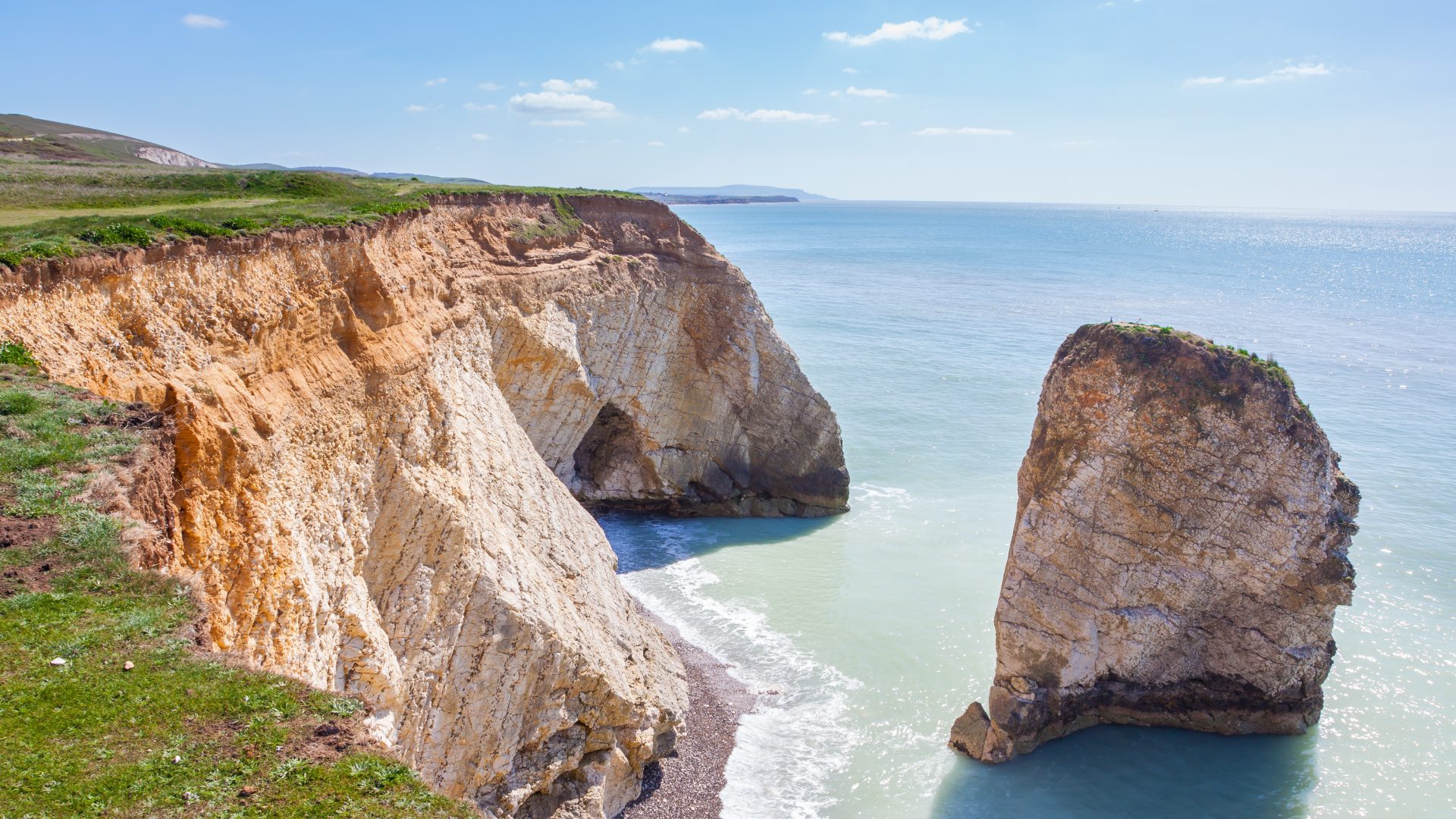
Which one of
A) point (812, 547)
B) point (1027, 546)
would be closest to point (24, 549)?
point (1027, 546)

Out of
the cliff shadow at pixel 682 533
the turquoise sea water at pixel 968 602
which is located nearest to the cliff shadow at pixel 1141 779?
the turquoise sea water at pixel 968 602

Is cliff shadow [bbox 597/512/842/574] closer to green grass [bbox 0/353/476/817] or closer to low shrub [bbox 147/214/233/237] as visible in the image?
low shrub [bbox 147/214/233/237]

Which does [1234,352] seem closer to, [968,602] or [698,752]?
[968,602]

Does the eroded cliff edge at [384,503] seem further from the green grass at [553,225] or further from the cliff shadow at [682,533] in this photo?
the cliff shadow at [682,533]

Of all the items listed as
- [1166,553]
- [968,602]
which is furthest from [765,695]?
[1166,553]

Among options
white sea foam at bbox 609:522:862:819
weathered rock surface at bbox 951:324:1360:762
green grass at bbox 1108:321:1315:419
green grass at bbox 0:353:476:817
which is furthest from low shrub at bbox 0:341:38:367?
green grass at bbox 1108:321:1315:419

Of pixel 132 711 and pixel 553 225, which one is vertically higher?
pixel 553 225
